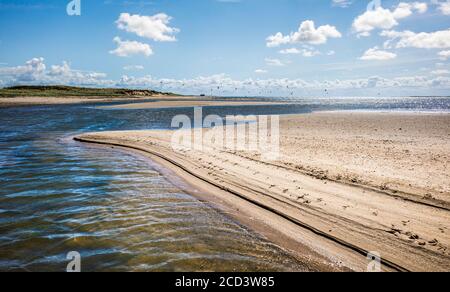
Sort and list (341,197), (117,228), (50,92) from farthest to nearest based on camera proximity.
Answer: (50,92) < (341,197) < (117,228)

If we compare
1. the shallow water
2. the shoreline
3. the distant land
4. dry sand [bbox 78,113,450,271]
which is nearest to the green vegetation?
the distant land

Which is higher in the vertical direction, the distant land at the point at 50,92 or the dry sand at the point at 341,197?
the distant land at the point at 50,92

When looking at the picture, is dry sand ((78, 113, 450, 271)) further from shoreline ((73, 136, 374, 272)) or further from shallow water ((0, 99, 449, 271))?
shallow water ((0, 99, 449, 271))

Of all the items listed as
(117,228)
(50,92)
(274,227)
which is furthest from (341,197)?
(50,92)

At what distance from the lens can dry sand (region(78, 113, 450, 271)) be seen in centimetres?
555

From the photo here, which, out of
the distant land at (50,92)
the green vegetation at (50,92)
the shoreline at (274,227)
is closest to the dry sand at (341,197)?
the shoreline at (274,227)

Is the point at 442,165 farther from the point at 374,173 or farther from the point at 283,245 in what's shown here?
the point at 283,245

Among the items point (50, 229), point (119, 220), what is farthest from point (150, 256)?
point (50, 229)

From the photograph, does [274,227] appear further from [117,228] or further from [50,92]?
[50,92]

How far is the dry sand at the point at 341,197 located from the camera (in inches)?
218

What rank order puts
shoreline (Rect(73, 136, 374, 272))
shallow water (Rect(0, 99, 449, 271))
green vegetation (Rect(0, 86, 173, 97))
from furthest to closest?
green vegetation (Rect(0, 86, 173, 97)), shoreline (Rect(73, 136, 374, 272)), shallow water (Rect(0, 99, 449, 271))

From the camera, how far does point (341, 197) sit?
809 centimetres

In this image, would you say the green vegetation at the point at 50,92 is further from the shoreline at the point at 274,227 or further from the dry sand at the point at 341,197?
the shoreline at the point at 274,227
